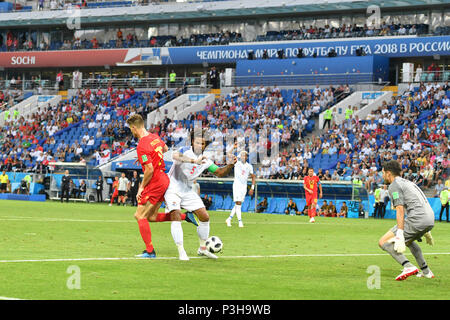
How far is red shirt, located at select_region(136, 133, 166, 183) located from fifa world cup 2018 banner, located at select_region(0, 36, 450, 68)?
144 feet

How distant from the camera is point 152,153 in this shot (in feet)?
46.1

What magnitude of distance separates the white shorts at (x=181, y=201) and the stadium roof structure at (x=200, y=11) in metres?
46.3

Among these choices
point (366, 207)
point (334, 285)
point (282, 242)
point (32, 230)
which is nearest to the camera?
point (334, 285)

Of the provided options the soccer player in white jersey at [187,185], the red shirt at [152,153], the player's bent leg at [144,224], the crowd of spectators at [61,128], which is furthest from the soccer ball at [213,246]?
the crowd of spectators at [61,128]

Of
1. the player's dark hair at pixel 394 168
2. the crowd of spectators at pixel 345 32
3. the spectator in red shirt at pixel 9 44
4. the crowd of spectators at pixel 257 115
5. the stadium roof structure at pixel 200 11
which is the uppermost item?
the stadium roof structure at pixel 200 11

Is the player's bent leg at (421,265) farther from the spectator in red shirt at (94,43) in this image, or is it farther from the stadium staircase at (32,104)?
the spectator in red shirt at (94,43)

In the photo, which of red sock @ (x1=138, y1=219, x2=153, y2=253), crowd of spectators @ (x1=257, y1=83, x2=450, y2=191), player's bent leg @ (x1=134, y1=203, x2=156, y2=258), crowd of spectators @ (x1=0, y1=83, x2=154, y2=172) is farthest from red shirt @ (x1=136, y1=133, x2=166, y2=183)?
crowd of spectators @ (x1=0, y1=83, x2=154, y2=172)

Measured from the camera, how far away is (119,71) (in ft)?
238

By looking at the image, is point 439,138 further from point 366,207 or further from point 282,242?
point 282,242

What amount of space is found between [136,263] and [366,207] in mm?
26229

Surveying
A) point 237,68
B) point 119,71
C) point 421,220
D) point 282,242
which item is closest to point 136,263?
point 421,220

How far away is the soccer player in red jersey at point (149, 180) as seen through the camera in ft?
46.0

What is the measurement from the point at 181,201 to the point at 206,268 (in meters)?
1.91

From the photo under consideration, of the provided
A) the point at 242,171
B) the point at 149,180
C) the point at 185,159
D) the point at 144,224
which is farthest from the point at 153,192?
the point at 242,171
